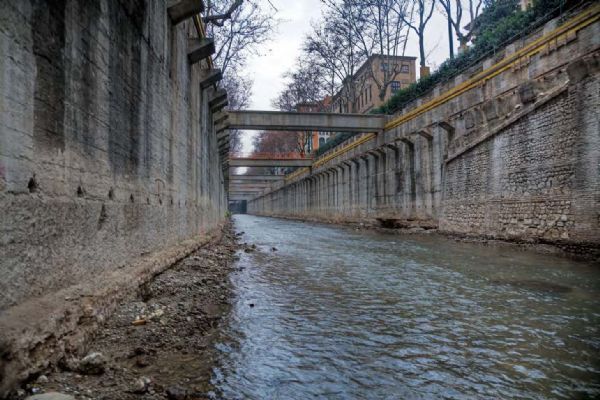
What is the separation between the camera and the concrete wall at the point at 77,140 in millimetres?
3074

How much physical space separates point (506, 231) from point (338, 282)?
9.16 metres

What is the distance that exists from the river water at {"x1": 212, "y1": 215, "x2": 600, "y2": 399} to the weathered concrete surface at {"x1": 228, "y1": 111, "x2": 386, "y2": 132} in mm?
18729

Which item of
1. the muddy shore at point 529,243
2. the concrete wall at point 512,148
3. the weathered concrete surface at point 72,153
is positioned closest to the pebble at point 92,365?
the weathered concrete surface at point 72,153

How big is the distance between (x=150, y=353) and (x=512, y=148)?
14.3m

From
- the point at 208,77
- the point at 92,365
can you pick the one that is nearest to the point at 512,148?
the point at 208,77

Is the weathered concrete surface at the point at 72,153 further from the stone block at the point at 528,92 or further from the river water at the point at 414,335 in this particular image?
the stone block at the point at 528,92

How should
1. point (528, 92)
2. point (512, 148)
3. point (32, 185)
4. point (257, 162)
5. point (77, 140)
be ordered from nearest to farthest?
point (32, 185) < point (77, 140) < point (528, 92) < point (512, 148) < point (257, 162)

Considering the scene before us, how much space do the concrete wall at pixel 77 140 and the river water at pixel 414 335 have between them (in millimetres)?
1827

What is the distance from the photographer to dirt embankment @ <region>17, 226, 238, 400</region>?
315cm

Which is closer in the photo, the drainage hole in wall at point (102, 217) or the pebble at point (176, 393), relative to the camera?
the pebble at point (176, 393)

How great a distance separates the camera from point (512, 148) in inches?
572

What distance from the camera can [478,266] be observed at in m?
9.89

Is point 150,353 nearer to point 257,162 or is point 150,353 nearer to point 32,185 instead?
point 32,185

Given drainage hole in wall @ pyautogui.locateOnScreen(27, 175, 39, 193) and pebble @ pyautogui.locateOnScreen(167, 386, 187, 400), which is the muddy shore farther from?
drainage hole in wall @ pyautogui.locateOnScreen(27, 175, 39, 193)
